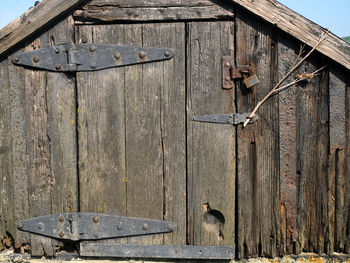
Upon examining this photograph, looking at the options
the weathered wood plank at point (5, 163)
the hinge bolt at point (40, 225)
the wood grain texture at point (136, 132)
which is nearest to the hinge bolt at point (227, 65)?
the wood grain texture at point (136, 132)

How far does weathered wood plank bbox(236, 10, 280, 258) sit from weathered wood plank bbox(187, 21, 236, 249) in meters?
0.07

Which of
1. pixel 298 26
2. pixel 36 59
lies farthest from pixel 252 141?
pixel 36 59

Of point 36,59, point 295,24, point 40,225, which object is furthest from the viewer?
point 40,225

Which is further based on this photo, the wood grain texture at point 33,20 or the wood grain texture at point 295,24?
the wood grain texture at point 33,20

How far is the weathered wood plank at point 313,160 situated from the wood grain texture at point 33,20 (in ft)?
5.59

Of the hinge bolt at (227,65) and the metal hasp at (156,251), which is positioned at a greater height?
the hinge bolt at (227,65)

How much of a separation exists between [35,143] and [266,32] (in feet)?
6.00

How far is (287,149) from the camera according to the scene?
104 inches

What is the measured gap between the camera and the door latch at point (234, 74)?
2602 millimetres

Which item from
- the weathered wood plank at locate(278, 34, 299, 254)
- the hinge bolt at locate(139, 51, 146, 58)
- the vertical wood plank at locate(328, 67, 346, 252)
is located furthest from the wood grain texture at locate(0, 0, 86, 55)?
the vertical wood plank at locate(328, 67, 346, 252)

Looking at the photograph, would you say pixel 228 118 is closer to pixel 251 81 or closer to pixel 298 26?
pixel 251 81

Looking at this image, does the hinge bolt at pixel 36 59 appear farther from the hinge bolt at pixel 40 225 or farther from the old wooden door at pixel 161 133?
the hinge bolt at pixel 40 225

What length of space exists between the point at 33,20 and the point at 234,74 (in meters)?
1.43

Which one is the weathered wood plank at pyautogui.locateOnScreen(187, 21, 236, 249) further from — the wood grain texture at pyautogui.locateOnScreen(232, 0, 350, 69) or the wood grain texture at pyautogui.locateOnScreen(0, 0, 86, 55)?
the wood grain texture at pyautogui.locateOnScreen(0, 0, 86, 55)
